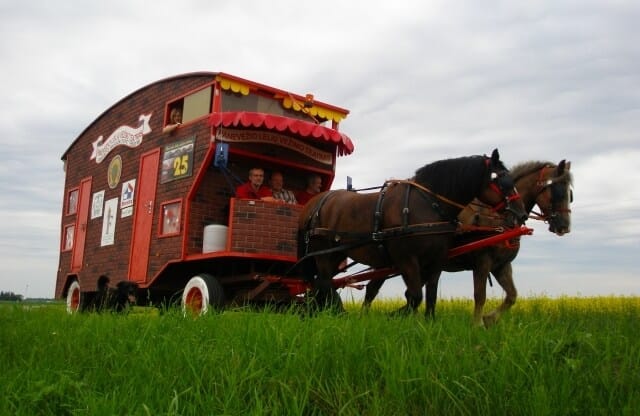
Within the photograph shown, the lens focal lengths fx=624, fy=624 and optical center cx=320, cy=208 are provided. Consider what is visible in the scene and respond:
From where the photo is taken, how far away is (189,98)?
27.8 ft

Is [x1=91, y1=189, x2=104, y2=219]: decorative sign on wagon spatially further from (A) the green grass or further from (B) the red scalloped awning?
(A) the green grass

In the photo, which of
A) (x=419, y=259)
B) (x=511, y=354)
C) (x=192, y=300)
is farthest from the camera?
(x=192, y=300)

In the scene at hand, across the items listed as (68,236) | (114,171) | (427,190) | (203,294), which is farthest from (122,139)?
(427,190)

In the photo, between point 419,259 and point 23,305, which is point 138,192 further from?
point 419,259

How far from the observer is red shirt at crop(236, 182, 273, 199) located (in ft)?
25.6

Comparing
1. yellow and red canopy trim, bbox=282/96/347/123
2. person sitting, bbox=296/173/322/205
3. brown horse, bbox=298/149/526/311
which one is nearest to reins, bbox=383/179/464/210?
brown horse, bbox=298/149/526/311

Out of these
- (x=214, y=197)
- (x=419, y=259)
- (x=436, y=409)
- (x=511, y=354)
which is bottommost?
(x=436, y=409)

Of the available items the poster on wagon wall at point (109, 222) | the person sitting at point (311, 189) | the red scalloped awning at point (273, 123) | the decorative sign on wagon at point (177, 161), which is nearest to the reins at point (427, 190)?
the red scalloped awning at point (273, 123)

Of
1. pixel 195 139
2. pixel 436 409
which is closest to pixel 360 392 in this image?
pixel 436 409

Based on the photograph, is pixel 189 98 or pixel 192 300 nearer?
pixel 192 300

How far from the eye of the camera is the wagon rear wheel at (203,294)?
7.30m

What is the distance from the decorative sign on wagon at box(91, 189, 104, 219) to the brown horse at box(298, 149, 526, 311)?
4947mm

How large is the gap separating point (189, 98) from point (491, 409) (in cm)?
656

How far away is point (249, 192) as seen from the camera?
7887 mm
